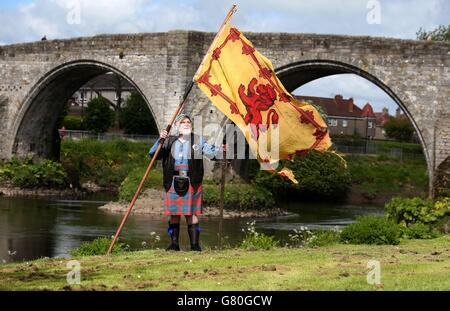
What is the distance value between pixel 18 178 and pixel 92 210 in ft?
22.0

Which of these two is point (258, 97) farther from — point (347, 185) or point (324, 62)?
point (347, 185)

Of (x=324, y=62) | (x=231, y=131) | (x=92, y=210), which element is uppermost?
(x=324, y=62)

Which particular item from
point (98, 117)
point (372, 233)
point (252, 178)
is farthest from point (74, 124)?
point (372, 233)

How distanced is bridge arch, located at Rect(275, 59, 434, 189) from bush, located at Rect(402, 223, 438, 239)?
36.8ft

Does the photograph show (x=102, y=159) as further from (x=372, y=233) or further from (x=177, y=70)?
(x=372, y=233)

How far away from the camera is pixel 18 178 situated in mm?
36156

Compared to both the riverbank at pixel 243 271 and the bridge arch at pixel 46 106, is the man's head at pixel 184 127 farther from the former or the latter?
the bridge arch at pixel 46 106

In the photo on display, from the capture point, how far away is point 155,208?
30141mm

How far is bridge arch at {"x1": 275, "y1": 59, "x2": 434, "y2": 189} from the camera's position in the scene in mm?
28172

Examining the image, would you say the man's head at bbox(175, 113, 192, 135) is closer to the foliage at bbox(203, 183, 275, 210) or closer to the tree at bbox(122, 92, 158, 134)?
the foliage at bbox(203, 183, 275, 210)

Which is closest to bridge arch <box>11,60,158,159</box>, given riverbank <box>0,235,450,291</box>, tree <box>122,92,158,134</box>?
tree <box>122,92,158,134</box>
